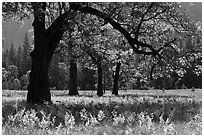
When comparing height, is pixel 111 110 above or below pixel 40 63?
below

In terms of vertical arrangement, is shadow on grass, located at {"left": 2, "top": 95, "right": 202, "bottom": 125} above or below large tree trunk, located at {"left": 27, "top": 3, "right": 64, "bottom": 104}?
below

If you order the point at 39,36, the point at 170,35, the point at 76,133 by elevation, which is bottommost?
the point at 76,133

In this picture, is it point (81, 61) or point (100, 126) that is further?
point (81, 61)

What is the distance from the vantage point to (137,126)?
842cm

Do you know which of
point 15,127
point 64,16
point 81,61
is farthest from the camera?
point 81,61

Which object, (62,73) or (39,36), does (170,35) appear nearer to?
(39,36)

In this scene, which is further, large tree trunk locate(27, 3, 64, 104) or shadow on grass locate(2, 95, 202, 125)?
large tree trunk locate(27, 3, 64, 104)

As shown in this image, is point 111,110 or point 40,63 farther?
point 40,63

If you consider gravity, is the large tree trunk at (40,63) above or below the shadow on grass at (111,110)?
above

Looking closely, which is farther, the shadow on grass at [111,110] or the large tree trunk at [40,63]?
the large tree trunk at [40,63]

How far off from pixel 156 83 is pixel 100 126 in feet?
341

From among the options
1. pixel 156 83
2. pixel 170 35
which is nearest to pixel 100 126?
pixel 170 35

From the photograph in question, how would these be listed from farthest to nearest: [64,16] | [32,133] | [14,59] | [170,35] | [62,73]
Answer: [14,59]
[62,73]
[170,35]
[64,16]
[32,133]

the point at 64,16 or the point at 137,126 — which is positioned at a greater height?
the point at 64,16
